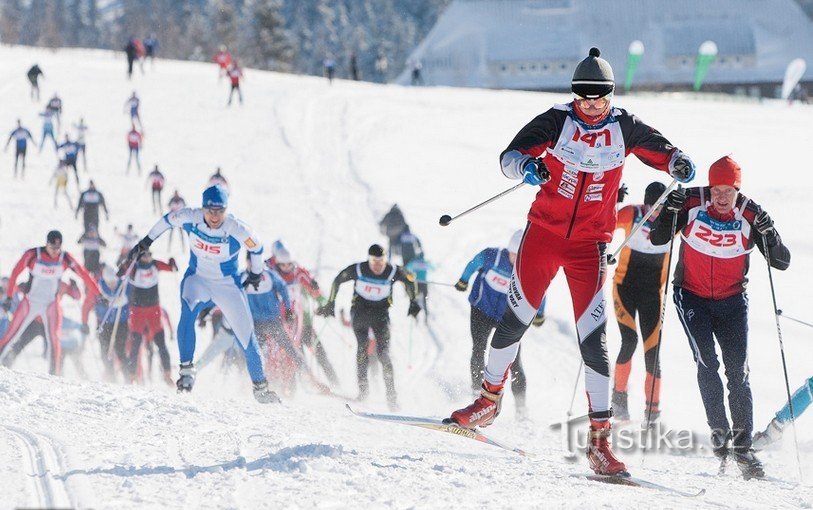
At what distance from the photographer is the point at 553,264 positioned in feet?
16.9

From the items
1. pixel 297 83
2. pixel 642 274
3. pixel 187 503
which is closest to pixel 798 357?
pixel 642 274

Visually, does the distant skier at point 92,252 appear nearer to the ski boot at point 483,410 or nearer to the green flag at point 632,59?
the ski boot at point 483,410

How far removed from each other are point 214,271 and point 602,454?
3681 mm

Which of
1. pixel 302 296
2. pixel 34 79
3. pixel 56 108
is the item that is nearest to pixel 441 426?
pixel 302 296

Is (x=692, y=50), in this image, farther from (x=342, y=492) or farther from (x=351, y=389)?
(x=342, y=492)

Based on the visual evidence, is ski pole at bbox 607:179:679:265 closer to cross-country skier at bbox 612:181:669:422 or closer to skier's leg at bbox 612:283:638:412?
cross-country skier at bbox 612:181:669:422

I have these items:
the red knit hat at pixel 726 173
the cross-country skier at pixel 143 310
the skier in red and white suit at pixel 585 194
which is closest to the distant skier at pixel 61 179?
the cross-country skier at pixel 143 310

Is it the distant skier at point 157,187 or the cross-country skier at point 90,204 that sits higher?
the distant skier at point 157,187

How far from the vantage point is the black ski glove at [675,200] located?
234 inches

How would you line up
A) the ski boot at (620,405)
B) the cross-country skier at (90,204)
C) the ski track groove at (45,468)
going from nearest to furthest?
1. the ski track groove at (45,468)
2. the ski boot at (620,405)
3. the cross-country skier at (90,204)

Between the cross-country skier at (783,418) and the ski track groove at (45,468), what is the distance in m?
4.24

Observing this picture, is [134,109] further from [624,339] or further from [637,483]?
[637,483]

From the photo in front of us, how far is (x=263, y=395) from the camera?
7664 mm

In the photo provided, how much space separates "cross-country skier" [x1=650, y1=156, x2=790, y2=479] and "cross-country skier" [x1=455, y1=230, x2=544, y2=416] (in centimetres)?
252
